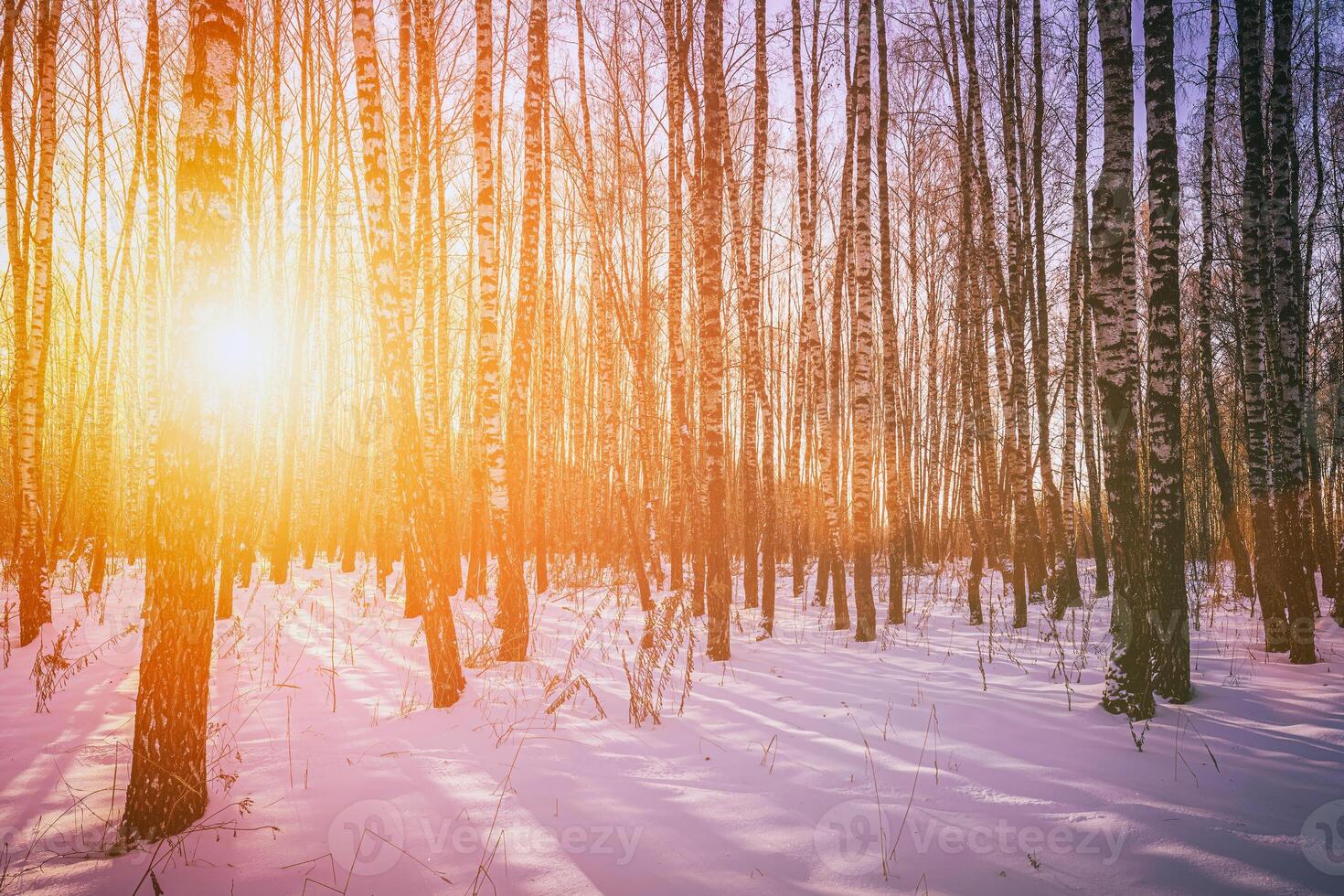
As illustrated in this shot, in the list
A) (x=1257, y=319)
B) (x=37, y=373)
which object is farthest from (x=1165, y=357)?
(x=37, y=373)

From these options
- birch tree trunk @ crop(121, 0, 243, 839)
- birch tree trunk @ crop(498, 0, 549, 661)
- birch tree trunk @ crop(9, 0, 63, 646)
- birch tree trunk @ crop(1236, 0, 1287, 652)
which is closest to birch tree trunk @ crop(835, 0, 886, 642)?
birch tree trunk @ crop(1236, 0, 1287, 652)

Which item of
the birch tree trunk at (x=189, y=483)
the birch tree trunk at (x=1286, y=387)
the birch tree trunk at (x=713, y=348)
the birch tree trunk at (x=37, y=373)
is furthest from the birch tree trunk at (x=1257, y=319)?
the birch tree trunk at (x=37, y=373)

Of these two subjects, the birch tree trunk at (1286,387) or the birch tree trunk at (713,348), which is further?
the birch tree trunk at (713,348)

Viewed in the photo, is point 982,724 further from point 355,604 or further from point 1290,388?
point 355,604

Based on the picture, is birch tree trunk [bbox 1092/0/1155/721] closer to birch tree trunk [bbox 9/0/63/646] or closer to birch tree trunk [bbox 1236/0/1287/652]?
birch tree trunk [bbox 1236/0/1287/652]

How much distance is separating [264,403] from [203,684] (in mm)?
13090

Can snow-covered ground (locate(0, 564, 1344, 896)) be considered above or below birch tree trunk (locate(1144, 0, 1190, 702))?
below

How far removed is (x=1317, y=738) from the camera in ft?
12.6

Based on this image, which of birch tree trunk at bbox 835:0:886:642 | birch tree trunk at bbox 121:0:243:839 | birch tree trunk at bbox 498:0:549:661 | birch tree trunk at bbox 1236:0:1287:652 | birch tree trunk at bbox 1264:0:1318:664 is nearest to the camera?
birch tree trunk at bbox 121:0:243:839

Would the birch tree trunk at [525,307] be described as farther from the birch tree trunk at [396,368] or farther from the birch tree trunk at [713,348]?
the birch tree trunk at [713,348]

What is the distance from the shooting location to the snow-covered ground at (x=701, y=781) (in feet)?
8.60

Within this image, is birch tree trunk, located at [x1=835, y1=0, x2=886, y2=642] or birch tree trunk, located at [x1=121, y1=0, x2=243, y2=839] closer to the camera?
birch tree trunk, located at [x1=121, y1=0, x2=243, y2=839]

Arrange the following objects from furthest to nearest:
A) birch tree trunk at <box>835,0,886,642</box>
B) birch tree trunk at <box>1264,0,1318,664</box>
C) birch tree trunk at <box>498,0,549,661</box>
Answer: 1. birch tree trunk at <box>835,0,886,642</box>
2. birch tree trunk at <box>498,0,549,661</box>
3. birch tree trunk at <box>1264,0,1318,664</box>

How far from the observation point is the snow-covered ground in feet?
8.60
